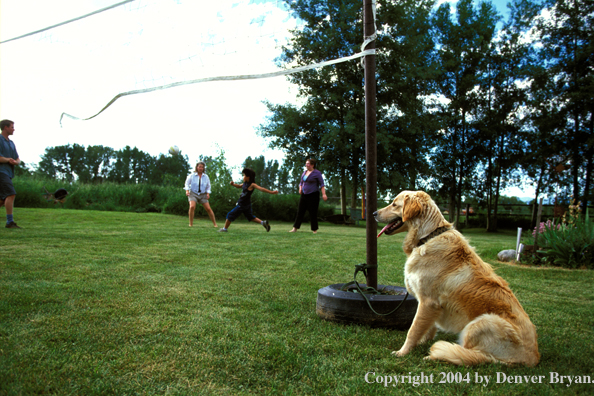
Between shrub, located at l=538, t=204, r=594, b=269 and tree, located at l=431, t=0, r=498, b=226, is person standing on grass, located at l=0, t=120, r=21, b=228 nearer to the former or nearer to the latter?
shrub, located at l=538, t=204, r=594, b=269

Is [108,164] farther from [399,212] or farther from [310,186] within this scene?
[399,212]

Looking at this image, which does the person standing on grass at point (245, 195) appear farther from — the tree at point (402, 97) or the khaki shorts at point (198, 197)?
the tree at point (402, 97)

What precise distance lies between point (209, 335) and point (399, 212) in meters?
1.98

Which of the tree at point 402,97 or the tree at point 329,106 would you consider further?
the tree at point 402,97

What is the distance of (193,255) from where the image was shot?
6.74 metres

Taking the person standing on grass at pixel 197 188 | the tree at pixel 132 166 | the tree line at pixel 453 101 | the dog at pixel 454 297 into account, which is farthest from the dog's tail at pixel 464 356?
the tree at pixel 132 166

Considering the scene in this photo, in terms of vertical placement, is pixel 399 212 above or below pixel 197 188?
below

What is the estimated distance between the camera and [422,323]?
282 cm

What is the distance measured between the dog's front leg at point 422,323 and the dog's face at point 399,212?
75cm

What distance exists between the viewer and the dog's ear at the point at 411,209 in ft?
10.3

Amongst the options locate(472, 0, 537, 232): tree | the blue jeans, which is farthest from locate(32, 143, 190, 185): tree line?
the blue jeans

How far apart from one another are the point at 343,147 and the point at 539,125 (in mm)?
15974

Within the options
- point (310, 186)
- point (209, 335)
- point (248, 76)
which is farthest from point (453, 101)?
point (209, 335)

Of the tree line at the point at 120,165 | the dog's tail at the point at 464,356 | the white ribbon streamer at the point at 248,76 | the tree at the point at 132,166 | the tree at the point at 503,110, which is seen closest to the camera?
the dog's tail at the point at 464,356
